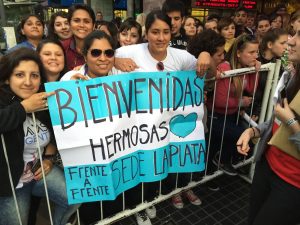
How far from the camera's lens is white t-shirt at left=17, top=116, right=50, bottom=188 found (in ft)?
7.21

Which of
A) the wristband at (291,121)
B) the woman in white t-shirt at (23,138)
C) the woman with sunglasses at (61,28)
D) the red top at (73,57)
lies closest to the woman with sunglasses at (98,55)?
the woman in white t-shirt at (23,138)

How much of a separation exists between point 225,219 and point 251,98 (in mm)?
1467

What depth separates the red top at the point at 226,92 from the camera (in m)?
3.18

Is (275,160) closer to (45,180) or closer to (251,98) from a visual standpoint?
(251,98)

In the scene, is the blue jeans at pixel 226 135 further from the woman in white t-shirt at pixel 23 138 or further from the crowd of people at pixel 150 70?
the woman in white t-shirt at pixel 23 138

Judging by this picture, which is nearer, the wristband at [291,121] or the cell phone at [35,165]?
the wristband at [291,121]

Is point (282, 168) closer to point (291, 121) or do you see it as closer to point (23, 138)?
point (291, 121)

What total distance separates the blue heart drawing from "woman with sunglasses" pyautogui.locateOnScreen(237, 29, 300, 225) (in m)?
0.65

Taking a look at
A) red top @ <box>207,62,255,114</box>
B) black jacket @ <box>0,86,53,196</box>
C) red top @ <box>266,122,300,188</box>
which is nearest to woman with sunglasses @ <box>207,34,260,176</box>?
red top @ <box>207,62,255,114</box>

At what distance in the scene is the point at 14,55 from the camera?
218cm

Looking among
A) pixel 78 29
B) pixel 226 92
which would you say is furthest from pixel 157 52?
pixel 78 29

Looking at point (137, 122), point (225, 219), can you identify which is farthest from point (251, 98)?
point (137, 122)

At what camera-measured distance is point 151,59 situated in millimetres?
2727

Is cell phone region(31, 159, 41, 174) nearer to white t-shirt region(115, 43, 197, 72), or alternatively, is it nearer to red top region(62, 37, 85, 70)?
white t-shirt region(115, 43, 197, 72)
